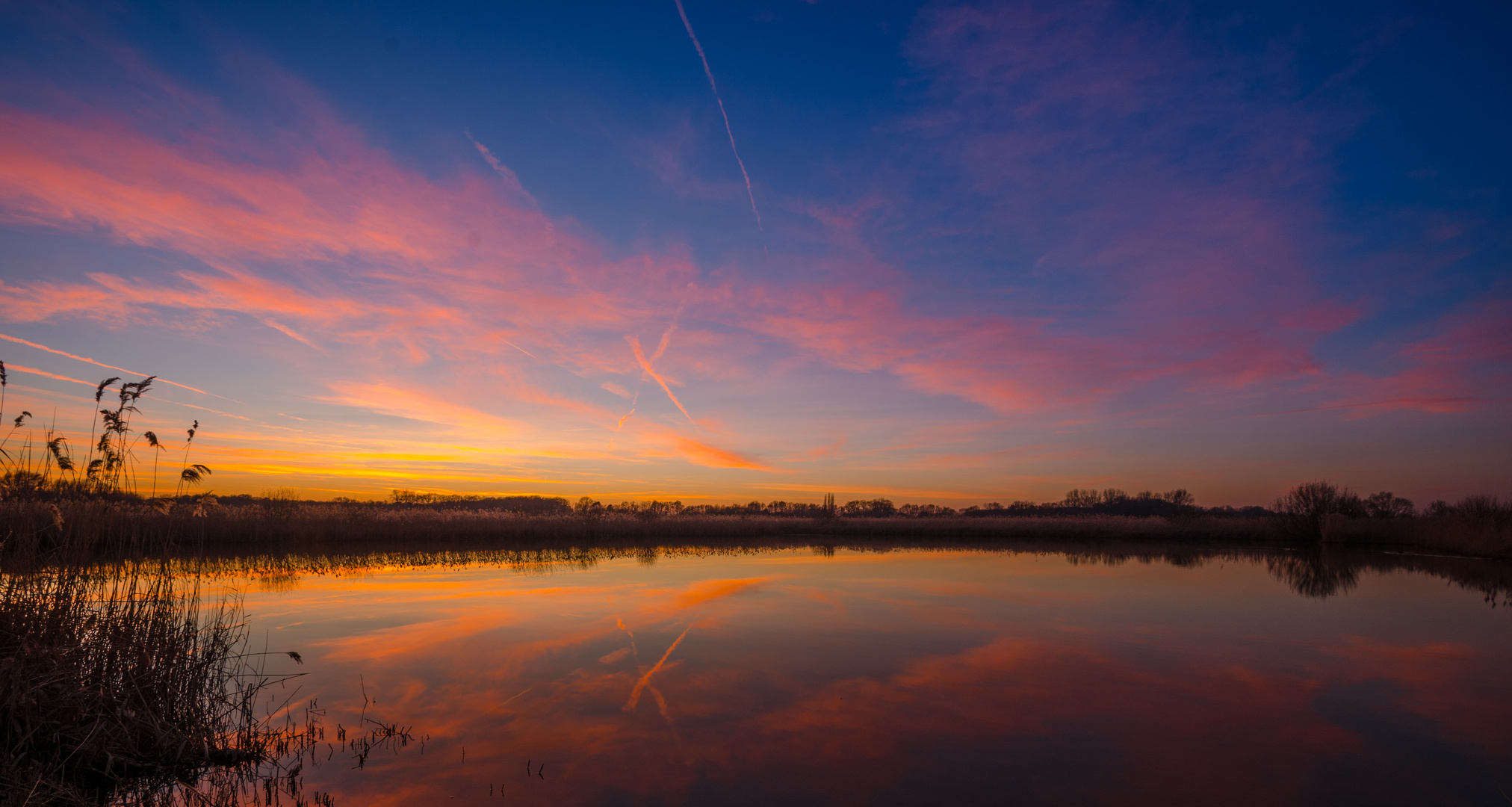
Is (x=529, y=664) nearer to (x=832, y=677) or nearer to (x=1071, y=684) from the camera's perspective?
(x=832, y=677)

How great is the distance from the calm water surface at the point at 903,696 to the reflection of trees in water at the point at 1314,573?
1.89 metres

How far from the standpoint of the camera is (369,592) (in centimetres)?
1245

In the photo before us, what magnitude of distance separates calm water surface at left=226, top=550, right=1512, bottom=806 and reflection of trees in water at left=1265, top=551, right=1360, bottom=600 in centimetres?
189

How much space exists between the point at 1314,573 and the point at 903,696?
17.9 meters

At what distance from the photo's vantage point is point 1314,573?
57.0 ft

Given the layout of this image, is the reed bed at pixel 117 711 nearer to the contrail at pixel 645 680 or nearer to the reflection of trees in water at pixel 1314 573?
the contrail at pixel 645 680

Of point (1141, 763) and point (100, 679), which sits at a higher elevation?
point (100, 679)

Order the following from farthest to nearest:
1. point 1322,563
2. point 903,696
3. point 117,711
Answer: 1. point 1322,563
2. point 903,696
3. point 117,711

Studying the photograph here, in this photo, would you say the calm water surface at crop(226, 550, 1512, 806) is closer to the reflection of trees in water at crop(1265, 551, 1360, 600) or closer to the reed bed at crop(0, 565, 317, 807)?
the reed bed at crop(0, 565, 317, 807)

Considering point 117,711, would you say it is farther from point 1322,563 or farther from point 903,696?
point 1322,563

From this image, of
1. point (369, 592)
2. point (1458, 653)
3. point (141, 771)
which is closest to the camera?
point (141, 771)

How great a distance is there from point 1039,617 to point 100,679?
430 inches

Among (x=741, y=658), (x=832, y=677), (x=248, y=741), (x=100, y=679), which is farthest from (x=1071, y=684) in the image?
(x=100, y=679)

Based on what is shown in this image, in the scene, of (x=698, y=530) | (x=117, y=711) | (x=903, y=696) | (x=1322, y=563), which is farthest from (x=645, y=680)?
(x=698, y=530)
